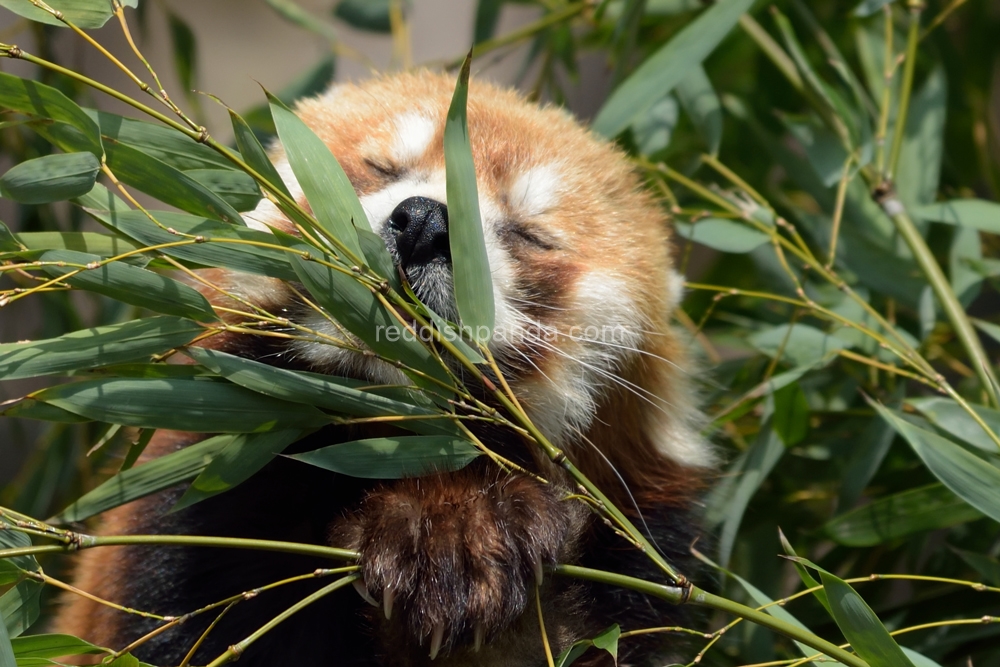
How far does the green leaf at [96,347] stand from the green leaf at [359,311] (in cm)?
18

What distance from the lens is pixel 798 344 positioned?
1968 millimetres

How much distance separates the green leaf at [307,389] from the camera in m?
1.19

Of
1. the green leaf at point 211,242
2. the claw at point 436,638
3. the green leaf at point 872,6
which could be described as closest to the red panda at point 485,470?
the claw at point 436,638

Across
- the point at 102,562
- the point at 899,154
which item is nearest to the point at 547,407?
the point at 102,562

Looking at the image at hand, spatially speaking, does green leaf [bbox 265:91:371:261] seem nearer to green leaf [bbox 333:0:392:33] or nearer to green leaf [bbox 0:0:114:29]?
green leaf [bbox 0:0:114:29]

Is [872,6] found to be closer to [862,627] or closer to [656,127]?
[656,127]

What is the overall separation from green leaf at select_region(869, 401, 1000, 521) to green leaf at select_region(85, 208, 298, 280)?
40.8 inches

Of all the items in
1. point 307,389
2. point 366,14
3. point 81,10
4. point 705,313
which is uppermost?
point 366,14

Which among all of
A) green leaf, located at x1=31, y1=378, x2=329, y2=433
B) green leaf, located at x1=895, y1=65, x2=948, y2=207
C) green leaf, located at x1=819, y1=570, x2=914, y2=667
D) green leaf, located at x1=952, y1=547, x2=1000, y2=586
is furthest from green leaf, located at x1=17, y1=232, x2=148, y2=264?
green leaf, located at x1=895, y1=65, x2=948, y2=207

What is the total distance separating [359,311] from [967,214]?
4.87 feet

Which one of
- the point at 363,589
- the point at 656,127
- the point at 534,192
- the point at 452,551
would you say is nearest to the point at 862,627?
the point at 452,551

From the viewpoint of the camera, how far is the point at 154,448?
175 centimetres

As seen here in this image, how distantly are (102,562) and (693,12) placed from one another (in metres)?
2.03

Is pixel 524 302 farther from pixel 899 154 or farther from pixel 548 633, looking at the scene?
pixel 899 154
